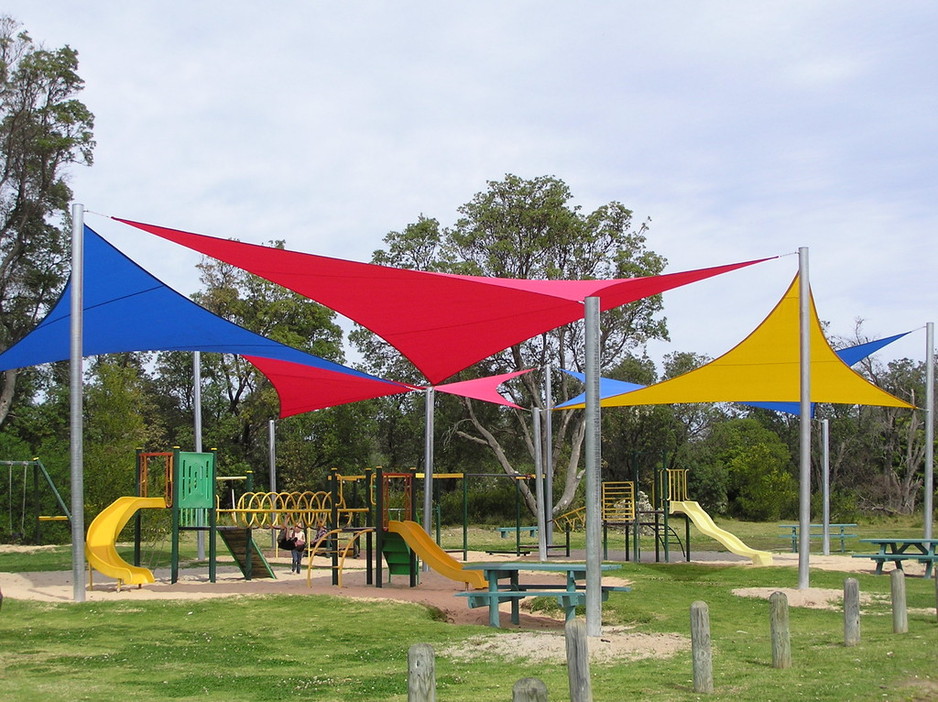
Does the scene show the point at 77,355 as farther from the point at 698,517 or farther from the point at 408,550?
the point at 698,517

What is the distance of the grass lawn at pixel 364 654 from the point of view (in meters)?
6.15

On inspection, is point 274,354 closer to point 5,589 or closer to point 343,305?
point 343,305

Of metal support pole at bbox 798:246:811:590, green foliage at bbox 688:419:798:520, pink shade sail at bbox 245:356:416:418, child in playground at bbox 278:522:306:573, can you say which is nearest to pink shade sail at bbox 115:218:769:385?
metal support pole at bbox 798:246:811:590

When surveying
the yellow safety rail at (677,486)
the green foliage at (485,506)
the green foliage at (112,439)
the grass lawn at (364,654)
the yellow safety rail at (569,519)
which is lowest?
the green foliage at (485,506)

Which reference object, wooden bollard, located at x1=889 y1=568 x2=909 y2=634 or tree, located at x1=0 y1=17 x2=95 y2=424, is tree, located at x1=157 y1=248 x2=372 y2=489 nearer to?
tree, located at x1=0 y1=17 x2=95 y2=424

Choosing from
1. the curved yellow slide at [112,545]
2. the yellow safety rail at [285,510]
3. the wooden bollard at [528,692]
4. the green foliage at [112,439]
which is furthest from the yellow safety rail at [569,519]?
the wooden bollard at [528,692]

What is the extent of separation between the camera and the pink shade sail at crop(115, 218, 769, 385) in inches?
357

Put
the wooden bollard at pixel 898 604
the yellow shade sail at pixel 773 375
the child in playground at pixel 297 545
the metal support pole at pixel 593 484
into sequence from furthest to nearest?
the child in playground at pixel 297 545 < the yellow shade sail at pixel 773 375 < the wooden bollard at pixel 898 604 < the metal support pole at pixel 593 484

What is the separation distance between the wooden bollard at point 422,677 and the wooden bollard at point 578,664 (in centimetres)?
97

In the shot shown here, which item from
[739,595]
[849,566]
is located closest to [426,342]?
[739,595]

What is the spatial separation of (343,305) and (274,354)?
2794mm

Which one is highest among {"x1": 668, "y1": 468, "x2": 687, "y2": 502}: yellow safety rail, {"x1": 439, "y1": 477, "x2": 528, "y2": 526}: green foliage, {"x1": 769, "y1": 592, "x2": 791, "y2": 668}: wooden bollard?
{"x1": 668, "y1": 468, "x2": 687, "y2": 502}: yellow safety rail

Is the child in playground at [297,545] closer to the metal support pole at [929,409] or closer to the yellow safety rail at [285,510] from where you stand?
the yellow safety rail at [285,510]

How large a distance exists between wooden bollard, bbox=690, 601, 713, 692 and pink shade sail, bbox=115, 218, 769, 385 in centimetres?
388
